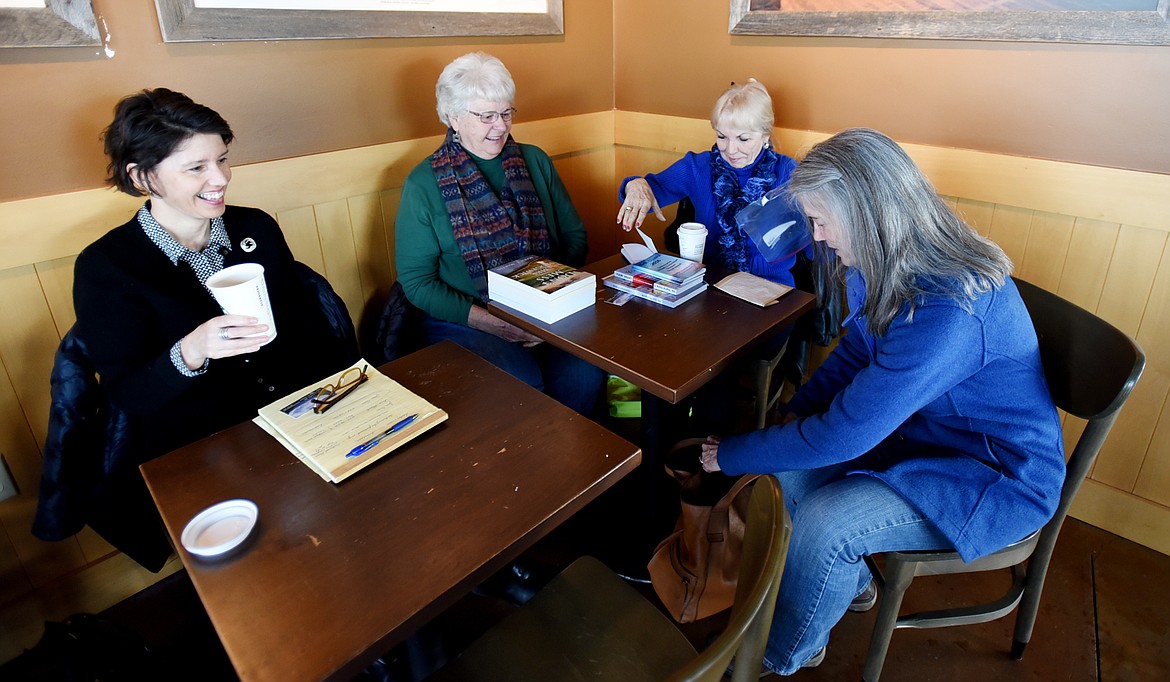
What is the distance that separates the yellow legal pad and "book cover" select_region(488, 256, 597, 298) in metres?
0.45

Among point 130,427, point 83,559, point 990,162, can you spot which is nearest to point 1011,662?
point 990,162

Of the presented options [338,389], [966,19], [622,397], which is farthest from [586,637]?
[966,19]

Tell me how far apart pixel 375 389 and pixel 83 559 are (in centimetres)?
121

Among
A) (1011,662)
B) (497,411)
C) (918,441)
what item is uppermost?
(497,411)

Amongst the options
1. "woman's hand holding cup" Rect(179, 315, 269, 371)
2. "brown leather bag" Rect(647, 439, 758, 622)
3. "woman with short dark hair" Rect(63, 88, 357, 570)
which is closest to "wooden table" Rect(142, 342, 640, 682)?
"woman's hand holding cup" Rect(179, 315, 269, 371)

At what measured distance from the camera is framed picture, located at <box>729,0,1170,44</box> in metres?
1.67

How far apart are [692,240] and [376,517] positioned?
1189 mm

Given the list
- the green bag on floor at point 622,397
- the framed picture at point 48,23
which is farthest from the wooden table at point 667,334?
the framed picture at point 48,23

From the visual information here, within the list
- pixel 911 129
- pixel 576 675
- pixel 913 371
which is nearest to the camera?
pixel 576 675

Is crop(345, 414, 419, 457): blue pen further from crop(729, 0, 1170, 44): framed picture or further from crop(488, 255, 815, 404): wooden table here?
crop(729, 0, 1170, 44): framed picture

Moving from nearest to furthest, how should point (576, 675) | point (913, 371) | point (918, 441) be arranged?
point (576, 675) < point (913, 371) < point (918, 441)

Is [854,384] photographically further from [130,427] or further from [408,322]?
[130,427]

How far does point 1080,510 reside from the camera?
7.02 feet

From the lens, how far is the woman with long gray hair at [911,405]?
1.23 m
